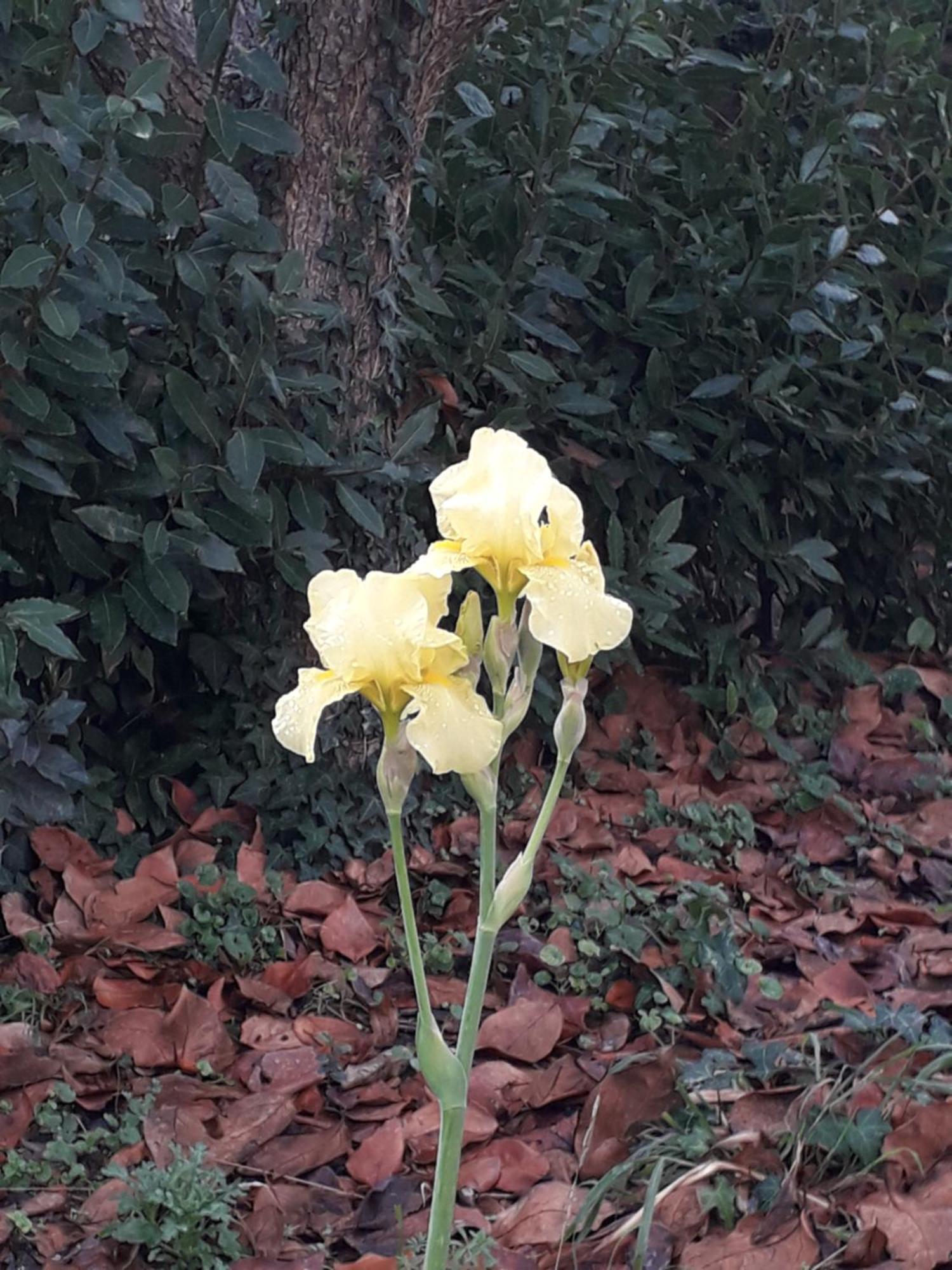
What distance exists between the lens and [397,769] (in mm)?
1164

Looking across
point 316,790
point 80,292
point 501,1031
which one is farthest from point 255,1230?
point 80,292

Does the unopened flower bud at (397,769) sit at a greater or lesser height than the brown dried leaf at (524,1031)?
greater

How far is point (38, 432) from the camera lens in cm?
213

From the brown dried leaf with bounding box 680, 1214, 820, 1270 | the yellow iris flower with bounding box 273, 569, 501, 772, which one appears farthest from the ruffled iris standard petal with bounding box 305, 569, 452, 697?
the brown dried leaf with bounding box 680, 1214, 820, 1270

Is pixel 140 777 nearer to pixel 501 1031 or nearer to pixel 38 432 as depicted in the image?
pixel 38 432

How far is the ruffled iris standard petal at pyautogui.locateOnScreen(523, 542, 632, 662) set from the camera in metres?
1.11

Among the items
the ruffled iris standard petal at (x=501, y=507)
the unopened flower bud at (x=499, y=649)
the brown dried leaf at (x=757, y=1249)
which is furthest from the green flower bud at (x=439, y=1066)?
the brown dried leaf at (x=757, y=1249)

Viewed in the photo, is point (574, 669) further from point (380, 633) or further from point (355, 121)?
point (355, 121)

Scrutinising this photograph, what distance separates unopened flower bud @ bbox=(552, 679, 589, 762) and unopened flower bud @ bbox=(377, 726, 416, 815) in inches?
5.7

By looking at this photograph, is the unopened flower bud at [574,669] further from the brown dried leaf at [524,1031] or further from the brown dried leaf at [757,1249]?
the brown dried leaf at [524,1031]

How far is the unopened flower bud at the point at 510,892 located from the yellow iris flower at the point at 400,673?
0.50 ft

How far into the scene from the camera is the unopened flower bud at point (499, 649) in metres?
1.18

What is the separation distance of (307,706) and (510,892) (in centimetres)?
26

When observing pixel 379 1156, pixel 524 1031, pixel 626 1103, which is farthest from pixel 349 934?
pixel 626 1103
